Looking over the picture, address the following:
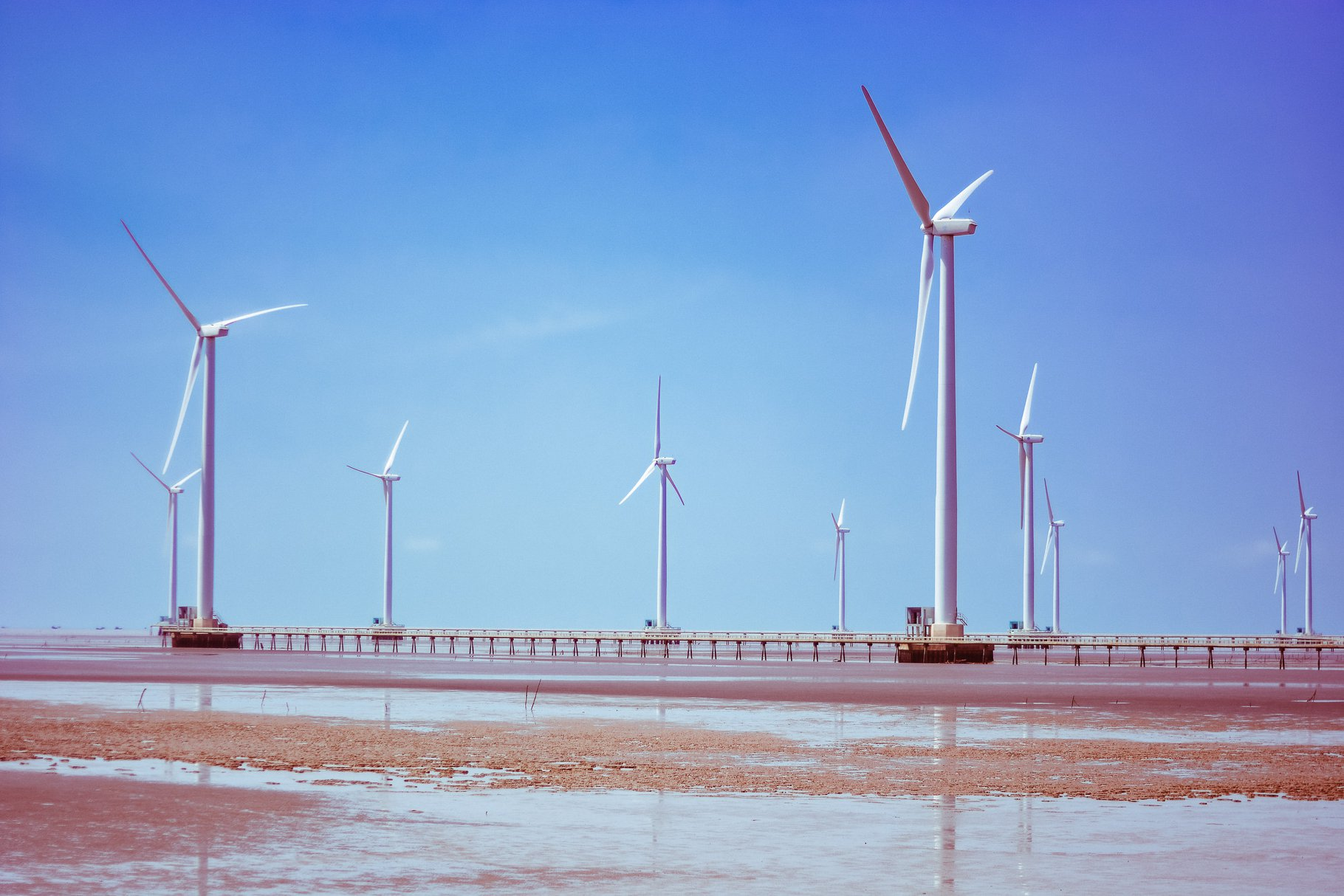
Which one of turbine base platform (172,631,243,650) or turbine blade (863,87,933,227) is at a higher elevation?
turbine blade (863,87,933,227)

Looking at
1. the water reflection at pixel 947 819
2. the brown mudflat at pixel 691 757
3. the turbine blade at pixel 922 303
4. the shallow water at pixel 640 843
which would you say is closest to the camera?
the shallow water at pixel 640 843

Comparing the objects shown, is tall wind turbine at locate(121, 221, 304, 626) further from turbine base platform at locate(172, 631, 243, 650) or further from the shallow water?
the shallow water

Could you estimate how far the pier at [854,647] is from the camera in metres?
85.2

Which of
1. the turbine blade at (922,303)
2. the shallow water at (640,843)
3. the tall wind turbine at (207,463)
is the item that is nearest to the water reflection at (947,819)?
the shallow water at (640,843)

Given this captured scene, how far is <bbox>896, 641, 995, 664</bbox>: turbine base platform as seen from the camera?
252 feet

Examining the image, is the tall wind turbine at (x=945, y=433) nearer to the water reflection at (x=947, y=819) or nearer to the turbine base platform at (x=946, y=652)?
the turbine base platform at (x=946, y=652)

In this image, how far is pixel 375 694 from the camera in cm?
4397

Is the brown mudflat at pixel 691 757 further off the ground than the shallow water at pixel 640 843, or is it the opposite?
the shallow water at pixel 640 843

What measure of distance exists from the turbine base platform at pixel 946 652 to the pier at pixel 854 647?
40 millimetres

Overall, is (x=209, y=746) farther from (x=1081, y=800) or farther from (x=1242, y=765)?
(x=1242, y=765)

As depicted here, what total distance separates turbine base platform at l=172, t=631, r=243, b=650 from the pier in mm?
73

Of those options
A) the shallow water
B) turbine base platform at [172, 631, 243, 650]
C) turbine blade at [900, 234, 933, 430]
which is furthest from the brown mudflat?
turbine base platform at [172, 631, 243, 650]

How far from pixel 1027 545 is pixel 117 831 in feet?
353

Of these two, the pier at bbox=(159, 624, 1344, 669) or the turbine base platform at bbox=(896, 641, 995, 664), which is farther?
the pier at bbox=(159, 624, 1344, 669)
